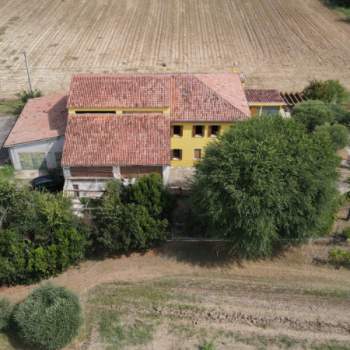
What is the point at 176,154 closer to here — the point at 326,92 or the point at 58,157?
the point at 58,157

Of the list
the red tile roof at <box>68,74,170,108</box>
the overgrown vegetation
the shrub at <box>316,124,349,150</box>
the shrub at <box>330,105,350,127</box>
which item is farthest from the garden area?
the overgrown vegetation

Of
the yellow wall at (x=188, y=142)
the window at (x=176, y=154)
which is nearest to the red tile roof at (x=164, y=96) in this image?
the yellow wall at (x=188, y=142)

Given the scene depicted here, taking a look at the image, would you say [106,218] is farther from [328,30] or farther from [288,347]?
[328,30]

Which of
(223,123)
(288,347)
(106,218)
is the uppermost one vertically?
(223,123)

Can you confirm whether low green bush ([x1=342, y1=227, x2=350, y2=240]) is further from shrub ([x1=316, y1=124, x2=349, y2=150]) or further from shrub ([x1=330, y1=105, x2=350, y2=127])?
shrub ([x1=330, y1=105, x2=350, y2=127])

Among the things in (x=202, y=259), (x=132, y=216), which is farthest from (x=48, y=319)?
(x=202, y=259)

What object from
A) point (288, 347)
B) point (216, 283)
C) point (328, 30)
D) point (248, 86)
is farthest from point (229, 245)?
point (328, 30)

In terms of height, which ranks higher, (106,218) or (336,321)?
(106,218)

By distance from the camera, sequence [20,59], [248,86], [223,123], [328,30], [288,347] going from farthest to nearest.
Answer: [328,30], [20,59], [248,86], [223,123], [288,347]
